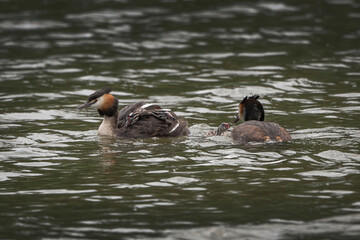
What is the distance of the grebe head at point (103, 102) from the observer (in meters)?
13.1

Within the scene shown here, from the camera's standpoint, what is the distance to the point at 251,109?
42.0 feet

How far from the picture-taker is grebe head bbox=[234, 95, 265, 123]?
12703 millimetres

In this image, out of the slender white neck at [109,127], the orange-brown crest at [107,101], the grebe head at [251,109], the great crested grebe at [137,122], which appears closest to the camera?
the grebe head at [251,109]

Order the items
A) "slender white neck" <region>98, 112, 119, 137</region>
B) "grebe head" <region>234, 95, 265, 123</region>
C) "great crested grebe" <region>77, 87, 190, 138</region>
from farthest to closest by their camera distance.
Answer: "slender white neck" <region>98, 112, 119, 137</region> → "great crested grebe" <region>77, 87, 190, 138</region> → "grebe head" <region>234, 95, 265, 123</region>

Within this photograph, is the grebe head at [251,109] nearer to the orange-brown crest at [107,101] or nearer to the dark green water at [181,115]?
the dark green water at [181,115]

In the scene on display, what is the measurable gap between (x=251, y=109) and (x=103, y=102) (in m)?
2.59

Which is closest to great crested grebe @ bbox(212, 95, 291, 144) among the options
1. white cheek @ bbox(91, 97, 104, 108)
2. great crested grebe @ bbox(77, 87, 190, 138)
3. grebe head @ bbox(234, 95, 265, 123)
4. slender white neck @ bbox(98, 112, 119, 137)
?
grebe head @ bbox(234, 95, 265, 123)

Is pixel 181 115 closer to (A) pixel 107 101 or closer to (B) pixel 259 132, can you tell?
(A) pixel 107 101

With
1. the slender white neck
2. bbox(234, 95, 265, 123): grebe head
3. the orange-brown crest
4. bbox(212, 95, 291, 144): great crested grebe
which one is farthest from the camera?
the orange-brown crest

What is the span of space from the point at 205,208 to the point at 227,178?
1.37 meters

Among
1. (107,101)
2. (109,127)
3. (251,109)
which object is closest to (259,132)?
(251,109)

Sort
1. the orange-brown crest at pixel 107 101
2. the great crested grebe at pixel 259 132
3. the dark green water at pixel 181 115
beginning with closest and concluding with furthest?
the dark green water at pixel 181 115
the great crested grebe at pixel 259 132
the orange-brown crest at pixel 107 101

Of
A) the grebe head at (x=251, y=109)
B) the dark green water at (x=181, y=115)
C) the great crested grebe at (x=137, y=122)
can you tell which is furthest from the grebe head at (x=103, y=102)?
the grebe head at (x=251, y=109)

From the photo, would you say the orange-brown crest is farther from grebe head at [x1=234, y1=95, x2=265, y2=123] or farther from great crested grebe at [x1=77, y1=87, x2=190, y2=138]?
grebe head at [x1=234, y1=95, x2=265, y2=123]
